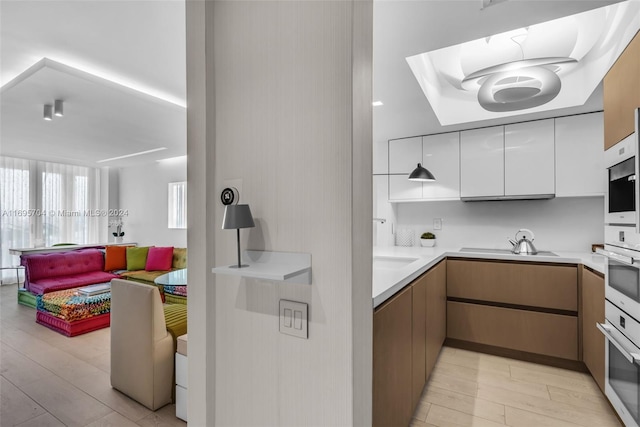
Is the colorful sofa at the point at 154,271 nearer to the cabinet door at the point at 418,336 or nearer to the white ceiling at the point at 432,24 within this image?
the cabinet door at the point at 418,336

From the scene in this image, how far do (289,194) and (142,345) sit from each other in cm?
178

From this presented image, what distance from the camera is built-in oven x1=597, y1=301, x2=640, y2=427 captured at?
4.87 feet

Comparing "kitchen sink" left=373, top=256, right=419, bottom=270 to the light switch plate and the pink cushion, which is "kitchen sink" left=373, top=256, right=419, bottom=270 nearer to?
the light switch plate

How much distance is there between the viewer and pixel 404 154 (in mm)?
3654

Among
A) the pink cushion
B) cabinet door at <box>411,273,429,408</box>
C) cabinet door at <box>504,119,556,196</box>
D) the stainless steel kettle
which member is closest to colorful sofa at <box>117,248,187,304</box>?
the pink cushion

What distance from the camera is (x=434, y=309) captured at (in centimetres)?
232

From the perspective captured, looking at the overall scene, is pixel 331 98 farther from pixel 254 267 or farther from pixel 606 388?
pixel 606 388

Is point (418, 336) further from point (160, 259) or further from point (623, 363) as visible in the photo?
point (160, 259)

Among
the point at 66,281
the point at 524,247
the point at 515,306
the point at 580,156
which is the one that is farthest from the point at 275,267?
the point at 66,281

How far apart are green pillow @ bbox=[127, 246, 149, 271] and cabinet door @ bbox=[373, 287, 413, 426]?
5.22 m

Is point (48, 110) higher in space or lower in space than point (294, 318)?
higher

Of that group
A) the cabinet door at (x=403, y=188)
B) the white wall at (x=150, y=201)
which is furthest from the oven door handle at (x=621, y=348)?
the white wall at (x=150, y=201)

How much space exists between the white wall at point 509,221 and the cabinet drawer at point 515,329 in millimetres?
865

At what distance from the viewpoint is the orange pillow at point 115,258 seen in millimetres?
5410
